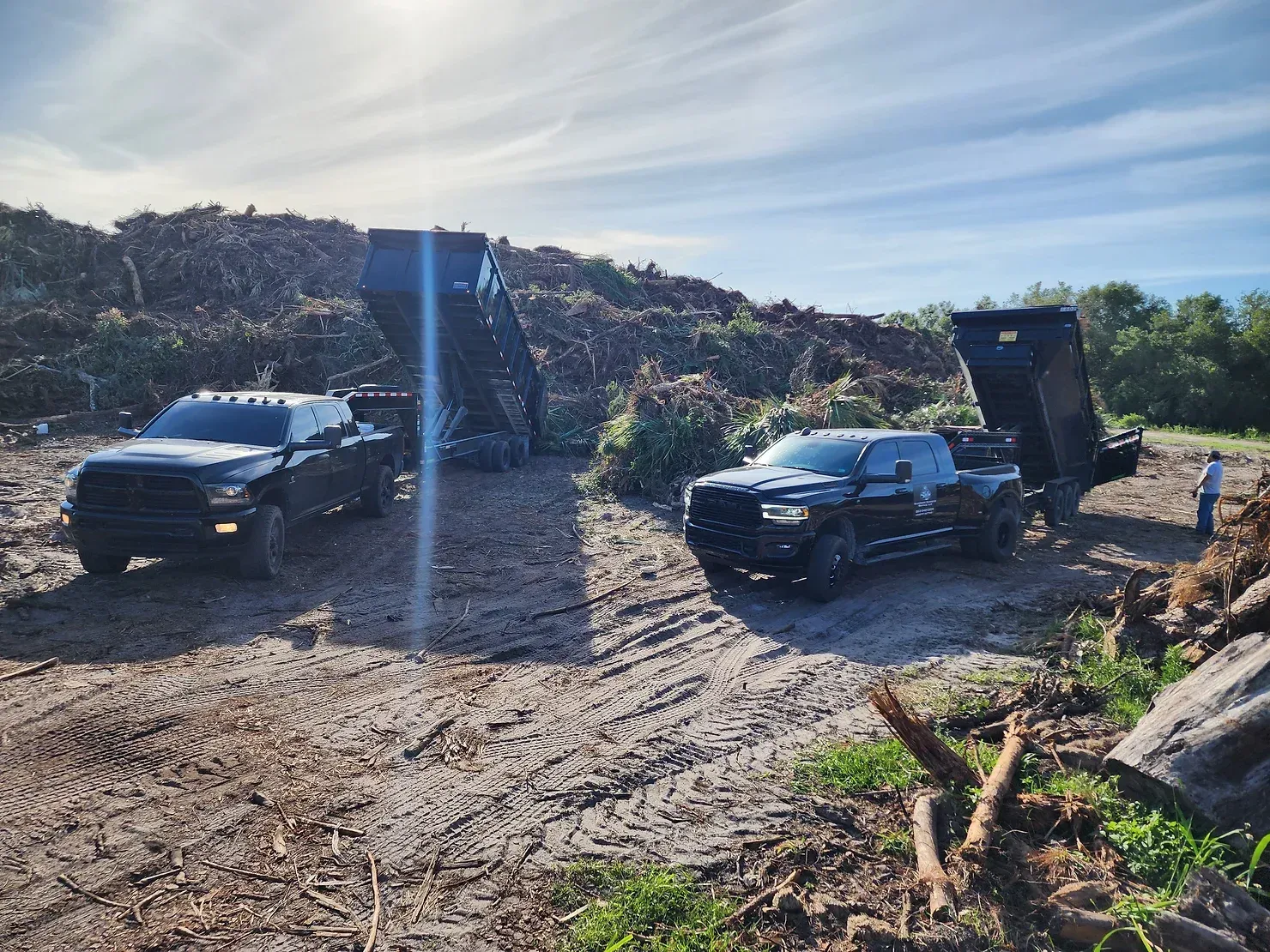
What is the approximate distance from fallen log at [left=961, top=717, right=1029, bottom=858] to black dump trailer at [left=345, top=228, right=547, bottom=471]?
439 inches

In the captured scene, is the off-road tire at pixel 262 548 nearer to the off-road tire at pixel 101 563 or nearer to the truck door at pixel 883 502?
the off-road tire at pixel 101 563

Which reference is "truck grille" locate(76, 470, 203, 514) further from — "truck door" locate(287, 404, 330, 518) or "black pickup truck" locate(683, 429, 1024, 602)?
"black pickup truck" locate(683, 429, 1024, 602)

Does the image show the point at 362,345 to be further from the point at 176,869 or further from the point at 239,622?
the point at 176,869

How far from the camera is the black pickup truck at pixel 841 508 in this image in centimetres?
924

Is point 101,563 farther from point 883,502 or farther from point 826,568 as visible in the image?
point 883,502

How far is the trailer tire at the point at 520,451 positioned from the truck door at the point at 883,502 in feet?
30.6

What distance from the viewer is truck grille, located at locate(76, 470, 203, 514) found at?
8289 mm

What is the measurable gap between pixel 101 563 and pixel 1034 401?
1387cm

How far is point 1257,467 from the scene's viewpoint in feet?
78.5

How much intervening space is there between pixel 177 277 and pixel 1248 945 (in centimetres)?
2949

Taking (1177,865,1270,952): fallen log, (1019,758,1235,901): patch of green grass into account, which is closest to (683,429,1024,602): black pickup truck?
(1019,758,1235,901): patch of green grass

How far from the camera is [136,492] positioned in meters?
8.29

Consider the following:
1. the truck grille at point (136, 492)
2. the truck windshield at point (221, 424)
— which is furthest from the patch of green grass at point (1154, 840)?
the truck windshield at point (221, 424)

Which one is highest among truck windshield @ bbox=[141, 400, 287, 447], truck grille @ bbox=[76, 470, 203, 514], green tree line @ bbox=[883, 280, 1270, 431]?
truck windshield @ bbox=[141, 400, 287, 447]
